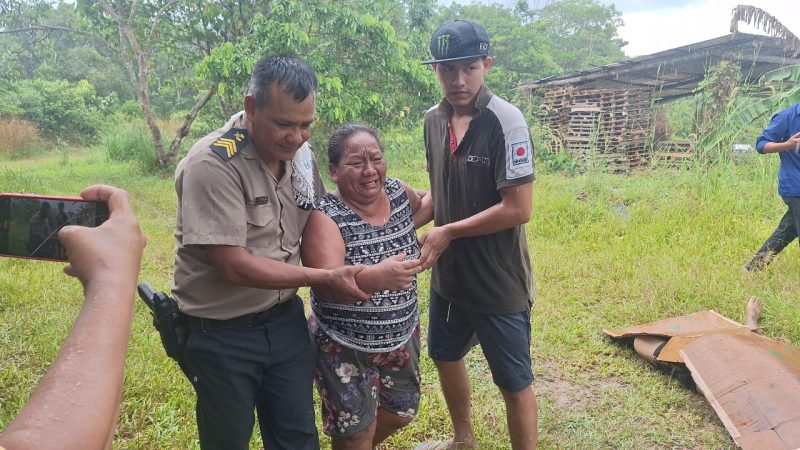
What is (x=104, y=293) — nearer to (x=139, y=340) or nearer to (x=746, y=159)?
(x=139, y=340)

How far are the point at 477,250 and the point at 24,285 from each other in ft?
12.9

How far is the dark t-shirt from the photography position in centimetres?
215

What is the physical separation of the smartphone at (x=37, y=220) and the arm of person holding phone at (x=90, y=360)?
24 cm

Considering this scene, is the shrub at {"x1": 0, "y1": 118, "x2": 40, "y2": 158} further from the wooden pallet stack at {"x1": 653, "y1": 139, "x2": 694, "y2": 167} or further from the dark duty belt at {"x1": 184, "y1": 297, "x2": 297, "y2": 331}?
the dark duty belt at {"x1": 184, "y1": 297, "x2": 297, "y2": 331}

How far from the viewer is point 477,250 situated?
230 cm

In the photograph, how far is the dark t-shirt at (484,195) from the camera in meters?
2.15

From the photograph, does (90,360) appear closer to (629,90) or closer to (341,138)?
(341,138)

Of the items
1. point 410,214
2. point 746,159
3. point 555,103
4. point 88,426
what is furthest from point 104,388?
point 555,103

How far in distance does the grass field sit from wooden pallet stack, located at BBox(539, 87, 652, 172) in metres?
2.50

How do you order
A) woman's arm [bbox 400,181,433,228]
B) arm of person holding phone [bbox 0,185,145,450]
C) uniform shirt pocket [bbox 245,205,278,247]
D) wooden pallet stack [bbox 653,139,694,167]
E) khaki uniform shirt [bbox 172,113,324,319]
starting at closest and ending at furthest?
arm of person holding phone [bbox 0,185,145,450] → khaki uniform shirt [bbox 172,113,324,319] → uniform shirt pocket [bbox 245,205,278,247] → woman's arm [bbox 400,181,433,228] → wooden pallet stack [bbox 653,139,694,167]

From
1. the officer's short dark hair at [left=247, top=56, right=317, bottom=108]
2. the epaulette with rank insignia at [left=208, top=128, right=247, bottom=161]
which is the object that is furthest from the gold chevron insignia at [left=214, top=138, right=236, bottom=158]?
the officer's short dark hair at [left=247, top=56, right=317, bottom=108]

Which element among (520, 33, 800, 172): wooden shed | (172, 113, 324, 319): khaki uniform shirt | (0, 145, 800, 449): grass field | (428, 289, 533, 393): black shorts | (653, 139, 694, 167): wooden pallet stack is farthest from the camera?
(520, 33, 800, 172): wooden shed

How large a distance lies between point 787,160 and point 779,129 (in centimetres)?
27

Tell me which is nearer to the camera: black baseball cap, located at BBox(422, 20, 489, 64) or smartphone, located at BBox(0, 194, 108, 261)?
smartphone, located at BBox(0, 194, 108, 261)
